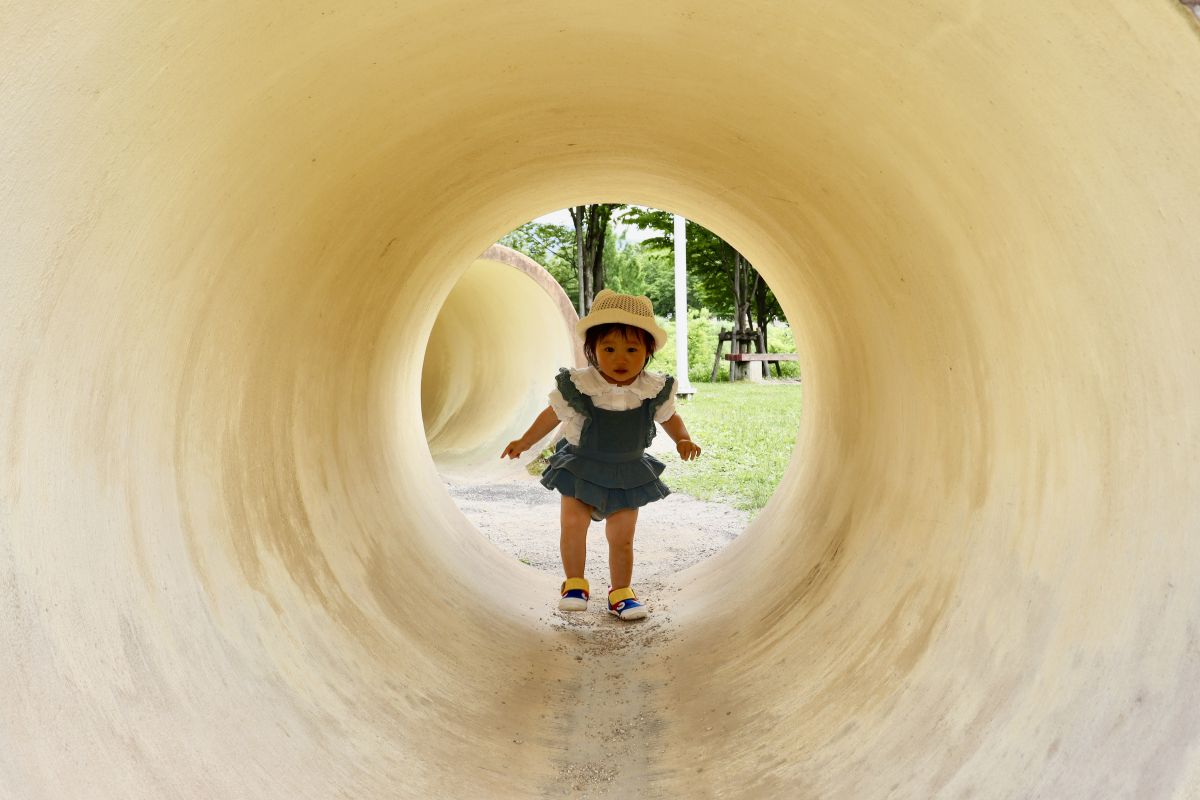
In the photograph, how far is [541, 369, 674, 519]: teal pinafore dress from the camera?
5242mm

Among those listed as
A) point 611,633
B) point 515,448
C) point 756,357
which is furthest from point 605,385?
point 756,357

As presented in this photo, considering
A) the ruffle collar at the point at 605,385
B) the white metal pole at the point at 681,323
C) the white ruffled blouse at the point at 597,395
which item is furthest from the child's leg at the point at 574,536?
the white metal pole at the point at 681,323

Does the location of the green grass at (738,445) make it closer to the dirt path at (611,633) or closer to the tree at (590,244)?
the dirt path at (611,633)

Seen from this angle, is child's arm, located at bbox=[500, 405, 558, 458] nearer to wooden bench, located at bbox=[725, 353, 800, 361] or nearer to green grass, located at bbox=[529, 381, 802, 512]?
green grass, located at bbox=[529, 381, 802, 512]

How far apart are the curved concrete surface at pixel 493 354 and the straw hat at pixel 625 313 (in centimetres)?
614

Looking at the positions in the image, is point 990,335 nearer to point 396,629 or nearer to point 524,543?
point 396,629

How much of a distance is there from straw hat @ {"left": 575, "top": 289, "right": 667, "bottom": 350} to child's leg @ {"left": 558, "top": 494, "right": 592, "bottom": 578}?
0.91 m

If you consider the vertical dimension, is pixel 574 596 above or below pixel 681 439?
below

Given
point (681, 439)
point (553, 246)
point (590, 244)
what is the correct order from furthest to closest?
point (553, 246), point (590, 244), point (681, 439)

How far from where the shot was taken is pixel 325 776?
242cm

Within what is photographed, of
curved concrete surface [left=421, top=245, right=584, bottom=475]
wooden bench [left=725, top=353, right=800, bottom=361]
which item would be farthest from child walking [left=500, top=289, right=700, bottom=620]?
wooden bench [left=725, top=353, right=800, bottom=361]

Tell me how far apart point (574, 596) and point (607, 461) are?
2.36 ft

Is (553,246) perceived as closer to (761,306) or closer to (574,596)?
(761,306)

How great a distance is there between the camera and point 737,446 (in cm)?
1298
